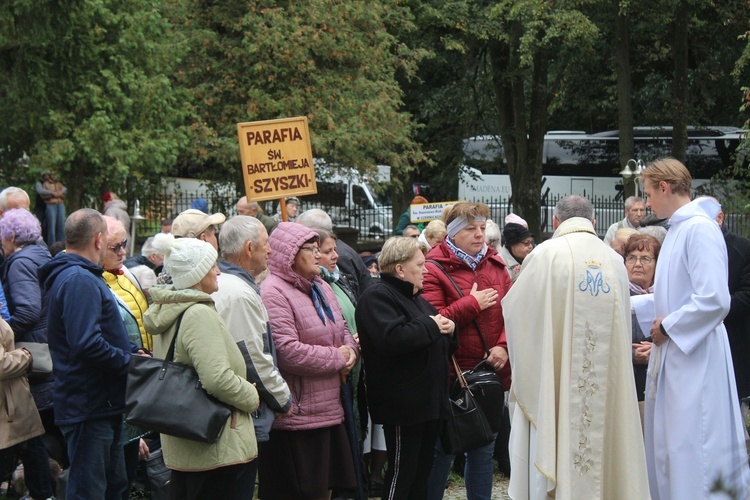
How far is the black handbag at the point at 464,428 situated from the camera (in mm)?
5535

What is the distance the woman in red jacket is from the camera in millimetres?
5816

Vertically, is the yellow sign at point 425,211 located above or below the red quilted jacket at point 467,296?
below

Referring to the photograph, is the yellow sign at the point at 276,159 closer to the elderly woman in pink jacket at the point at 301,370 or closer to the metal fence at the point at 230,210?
the elderly woman in pink jacket at the point at 301,370

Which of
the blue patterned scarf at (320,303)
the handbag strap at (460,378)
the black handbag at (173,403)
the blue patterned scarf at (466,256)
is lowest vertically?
the handbag strap at (460,378)

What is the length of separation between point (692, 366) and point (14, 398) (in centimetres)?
399

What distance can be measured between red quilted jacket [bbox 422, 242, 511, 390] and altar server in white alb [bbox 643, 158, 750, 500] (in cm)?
96

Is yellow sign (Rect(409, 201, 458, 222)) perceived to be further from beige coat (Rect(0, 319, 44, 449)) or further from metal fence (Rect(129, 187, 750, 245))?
beige coat (Rect(0, 319, 44, 449))

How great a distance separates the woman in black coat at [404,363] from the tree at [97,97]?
10736 mm

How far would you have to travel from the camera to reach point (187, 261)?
15.1ft

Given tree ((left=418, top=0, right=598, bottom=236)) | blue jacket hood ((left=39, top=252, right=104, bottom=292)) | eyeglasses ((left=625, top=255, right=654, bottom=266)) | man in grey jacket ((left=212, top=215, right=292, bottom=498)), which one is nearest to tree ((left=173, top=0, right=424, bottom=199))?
tree ((left=418, top=0, right=598, bottom=236))

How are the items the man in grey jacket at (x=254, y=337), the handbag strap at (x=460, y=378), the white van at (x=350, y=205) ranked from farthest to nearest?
1. the white van at (x=350, y=205)
2. the handbag strap at (x=460, y=378)
3. the man in grey jacket at (x=254, y=337)

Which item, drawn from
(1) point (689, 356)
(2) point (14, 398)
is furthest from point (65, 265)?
(1) point (689, 356)

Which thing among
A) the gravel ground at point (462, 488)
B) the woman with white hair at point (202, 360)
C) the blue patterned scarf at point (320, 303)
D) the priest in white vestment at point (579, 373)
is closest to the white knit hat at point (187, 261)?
the woman with white hair at point (202, 360)

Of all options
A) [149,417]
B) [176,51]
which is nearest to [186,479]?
[149,417]
